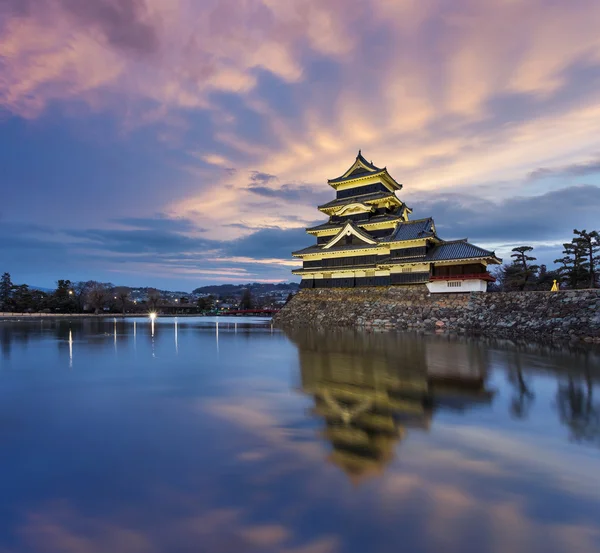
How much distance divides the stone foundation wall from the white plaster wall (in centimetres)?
50

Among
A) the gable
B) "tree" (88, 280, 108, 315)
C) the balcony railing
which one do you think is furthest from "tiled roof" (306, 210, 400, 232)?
"tree" (88, 280, 108, 315)

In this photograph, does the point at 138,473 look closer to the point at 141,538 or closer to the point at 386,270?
the point at 141,538

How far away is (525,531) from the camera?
2.88 metres

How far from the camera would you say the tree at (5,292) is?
57.5 meters

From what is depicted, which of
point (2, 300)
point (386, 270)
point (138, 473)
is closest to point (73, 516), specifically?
point (138, 473)

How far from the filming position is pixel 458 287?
79.7ft

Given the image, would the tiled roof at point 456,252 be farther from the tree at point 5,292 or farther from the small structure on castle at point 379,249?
the tree at point 5,292

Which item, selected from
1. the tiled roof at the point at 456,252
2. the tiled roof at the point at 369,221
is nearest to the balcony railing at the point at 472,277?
the tiled roof at the point at 456,252

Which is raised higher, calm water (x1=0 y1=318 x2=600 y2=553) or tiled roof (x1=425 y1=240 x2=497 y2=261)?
tiled roof (x1=425 y1=240 x2=497 y2=261)

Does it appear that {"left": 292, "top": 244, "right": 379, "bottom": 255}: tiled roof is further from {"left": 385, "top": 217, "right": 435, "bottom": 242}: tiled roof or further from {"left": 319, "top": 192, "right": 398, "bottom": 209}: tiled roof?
{"left": 319, "top": 192, "right": 398, "bottom": 209}: tiled roof

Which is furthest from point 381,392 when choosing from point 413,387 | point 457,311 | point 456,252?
point 456,252

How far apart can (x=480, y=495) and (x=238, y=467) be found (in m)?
2.68

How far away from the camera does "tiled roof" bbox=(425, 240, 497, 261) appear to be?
77.5ft

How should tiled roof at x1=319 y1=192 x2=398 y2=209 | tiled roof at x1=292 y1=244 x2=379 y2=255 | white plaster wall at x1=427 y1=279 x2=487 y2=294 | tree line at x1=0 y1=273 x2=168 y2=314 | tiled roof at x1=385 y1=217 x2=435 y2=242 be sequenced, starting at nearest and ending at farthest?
1. white plaster wall at x1=427 y1=279 x2=487 y2=294
2. tiled roof at x1=385 y1=217 x2=435 y2=242
3. tiled roof at x1=292 y1=244 x2=379 y2=255
4. tiled roof at x1=319 y1=192 x2=398 y2=209
5. tree line at x1=0 y1=273 x2=168 y2=314
